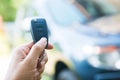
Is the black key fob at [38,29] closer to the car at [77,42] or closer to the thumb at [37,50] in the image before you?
the thumb at [37,50]

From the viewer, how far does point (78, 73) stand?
5.42 metres

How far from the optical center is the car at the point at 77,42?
5.24 metres

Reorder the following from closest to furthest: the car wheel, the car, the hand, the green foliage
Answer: the hand
the car
the car wheel
the green foliage

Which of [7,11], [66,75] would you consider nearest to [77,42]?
[66,75]

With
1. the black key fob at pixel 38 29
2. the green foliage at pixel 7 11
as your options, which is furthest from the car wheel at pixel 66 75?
Answer: the black key fob at pixel 38 29

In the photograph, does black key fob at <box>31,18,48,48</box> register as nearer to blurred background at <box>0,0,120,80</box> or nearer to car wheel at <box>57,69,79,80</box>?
blurred background at <box>0,0,120,80</box>

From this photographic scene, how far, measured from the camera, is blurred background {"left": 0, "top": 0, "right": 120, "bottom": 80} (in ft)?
17.2

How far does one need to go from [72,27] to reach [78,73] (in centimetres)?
54

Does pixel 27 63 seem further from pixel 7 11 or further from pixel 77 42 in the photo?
pixel 7 11

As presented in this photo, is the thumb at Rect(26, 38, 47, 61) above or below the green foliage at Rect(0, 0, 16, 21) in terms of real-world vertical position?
above

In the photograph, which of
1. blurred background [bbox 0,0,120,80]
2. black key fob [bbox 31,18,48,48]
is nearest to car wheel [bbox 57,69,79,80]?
blurred background [bbox 0,0,120,80]

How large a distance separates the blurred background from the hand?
9.06ft

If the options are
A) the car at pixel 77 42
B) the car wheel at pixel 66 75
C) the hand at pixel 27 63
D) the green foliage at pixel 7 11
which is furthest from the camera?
the green foliage at pixel 7 11

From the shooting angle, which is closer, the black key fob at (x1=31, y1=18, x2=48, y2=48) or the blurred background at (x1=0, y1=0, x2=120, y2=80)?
the black key fob at (x1=31, y1=18, x2=48, y2=48)
